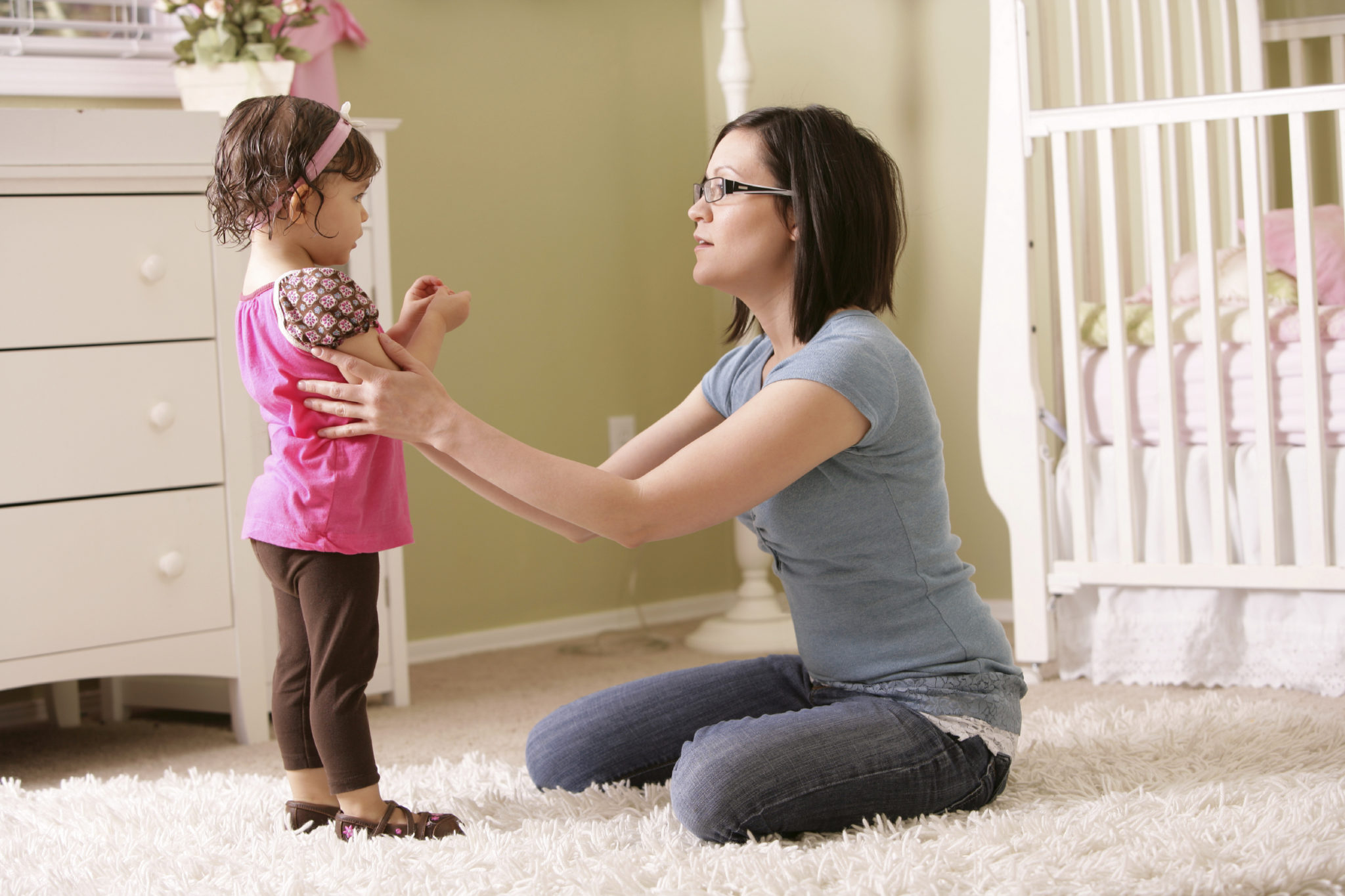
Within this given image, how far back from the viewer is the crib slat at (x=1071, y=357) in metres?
2.24

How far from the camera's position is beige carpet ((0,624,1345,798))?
6.49 ft

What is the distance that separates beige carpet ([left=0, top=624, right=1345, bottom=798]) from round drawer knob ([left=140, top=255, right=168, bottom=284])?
2.29 feet

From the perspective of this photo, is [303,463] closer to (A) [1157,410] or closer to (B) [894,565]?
(B) [894,565]

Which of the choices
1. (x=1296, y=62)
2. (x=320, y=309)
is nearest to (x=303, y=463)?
(x=320, y=309)

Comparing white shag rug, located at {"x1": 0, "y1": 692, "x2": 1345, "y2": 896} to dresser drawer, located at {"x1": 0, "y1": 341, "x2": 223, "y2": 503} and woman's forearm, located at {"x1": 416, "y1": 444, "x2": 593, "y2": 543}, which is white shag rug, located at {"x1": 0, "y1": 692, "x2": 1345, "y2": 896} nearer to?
woman's forearm, located at {"x1": 416, "y1": 444, "x2": 593, "y2": 543}

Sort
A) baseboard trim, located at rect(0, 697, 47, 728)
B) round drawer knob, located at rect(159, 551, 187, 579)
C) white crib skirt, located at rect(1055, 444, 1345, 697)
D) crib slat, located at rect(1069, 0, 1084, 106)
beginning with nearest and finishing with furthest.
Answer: round drawer knob, located at rect(159, 551, 187, 579) → white crib skirt, located at rect(1055, 444, 1345, 697) → baseboard trim, located at rect(0, 697, 47, 728) → crib slat, located at rect(1069, 0, 1084, 106)

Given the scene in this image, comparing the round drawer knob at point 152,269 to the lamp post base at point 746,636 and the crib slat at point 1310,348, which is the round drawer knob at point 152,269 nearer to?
the lamp post base at point 746,636

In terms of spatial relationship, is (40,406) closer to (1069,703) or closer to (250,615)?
(250,615)

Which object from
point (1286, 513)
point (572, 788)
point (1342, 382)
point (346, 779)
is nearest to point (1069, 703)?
point (1286, 513)

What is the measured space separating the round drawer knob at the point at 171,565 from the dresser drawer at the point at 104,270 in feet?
1.04

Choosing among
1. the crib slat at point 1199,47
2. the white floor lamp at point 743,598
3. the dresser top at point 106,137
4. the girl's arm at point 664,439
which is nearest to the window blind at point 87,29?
the dresser top at point 106,137

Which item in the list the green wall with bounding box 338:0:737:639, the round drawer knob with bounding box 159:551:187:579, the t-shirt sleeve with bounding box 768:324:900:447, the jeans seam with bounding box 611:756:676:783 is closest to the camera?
the t-shirt sleeve with bounding box 768:324:900:447

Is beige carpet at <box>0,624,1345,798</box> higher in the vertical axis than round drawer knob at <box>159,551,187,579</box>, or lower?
lower

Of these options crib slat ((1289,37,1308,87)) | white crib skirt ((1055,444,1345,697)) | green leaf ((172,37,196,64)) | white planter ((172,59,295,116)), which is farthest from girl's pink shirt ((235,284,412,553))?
crib slat ((1289,37,1308,87))
